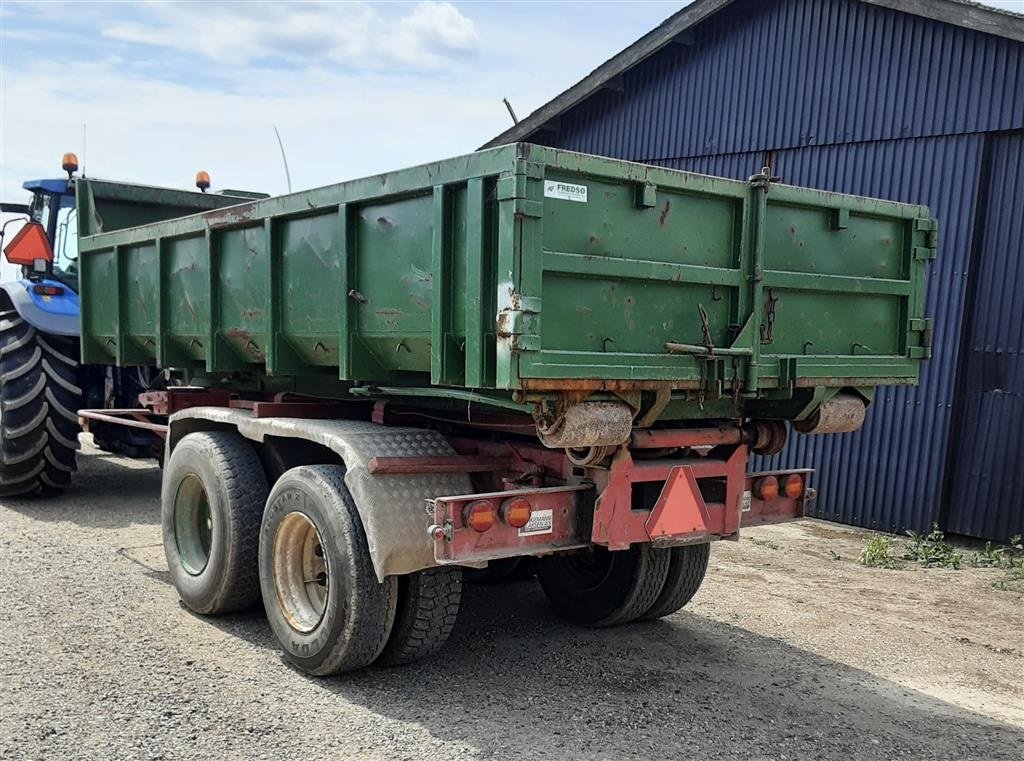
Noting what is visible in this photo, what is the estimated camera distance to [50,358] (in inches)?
346

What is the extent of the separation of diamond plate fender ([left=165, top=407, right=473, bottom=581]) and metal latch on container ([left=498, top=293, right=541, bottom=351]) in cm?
103

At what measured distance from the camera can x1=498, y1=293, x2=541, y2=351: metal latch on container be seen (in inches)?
150

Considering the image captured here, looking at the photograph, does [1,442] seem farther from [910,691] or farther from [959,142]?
[959,142]

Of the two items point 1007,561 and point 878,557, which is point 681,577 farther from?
point 1007,561

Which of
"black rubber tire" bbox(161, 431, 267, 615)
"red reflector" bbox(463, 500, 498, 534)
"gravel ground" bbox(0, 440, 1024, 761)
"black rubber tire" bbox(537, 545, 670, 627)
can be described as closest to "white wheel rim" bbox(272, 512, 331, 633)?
"gravel ground" bbox(0, 440, 1024, 761)

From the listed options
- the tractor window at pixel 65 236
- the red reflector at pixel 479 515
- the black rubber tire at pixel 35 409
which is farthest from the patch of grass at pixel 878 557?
the tractor window at pixel 65 236

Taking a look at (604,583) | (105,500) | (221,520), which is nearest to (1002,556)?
(604,583)

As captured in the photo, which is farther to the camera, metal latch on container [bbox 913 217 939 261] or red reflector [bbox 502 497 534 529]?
metal latch on container [bbox 913 217 939 261]

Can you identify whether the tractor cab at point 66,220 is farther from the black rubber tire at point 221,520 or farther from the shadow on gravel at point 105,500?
the black rubber tire at point 221,520

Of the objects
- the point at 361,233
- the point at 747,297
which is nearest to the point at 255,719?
the point at 361,233

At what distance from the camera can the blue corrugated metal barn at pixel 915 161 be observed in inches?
323

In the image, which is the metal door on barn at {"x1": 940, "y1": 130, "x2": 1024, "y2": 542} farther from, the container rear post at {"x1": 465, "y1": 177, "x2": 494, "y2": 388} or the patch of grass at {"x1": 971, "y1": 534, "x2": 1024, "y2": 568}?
the container rear post at {"x1": 465, "y1": 177, "x2": 494, "y2": 388}

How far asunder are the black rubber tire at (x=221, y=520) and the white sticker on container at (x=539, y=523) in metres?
1.91

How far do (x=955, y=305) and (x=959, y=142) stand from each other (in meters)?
1.40
